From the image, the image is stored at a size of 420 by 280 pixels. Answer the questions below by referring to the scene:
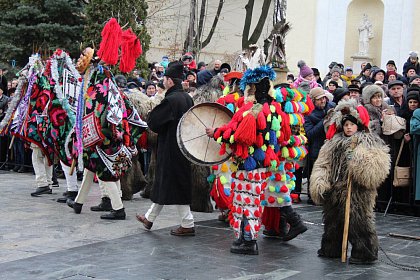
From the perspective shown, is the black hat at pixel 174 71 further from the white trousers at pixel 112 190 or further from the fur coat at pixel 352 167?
the fur coat at pixel 352 167

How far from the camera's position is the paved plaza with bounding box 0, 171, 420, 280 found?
741cm

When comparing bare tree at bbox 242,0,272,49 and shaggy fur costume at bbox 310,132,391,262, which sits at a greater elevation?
bare tree at bbox 242,0,272,49

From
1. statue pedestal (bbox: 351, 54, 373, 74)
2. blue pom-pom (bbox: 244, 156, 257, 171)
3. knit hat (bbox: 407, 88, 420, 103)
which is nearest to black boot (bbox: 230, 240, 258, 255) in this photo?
blue pom-pom (bbox: 244, 156, 257, 171)

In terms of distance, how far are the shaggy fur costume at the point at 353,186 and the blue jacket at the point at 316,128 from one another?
409 centimetres

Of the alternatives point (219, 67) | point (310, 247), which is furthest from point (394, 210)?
point (219, 67)

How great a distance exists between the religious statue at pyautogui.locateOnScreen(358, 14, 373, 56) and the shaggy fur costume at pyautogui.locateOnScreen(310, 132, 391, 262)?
18.9 meters

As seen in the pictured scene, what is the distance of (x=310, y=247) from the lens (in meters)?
8.89

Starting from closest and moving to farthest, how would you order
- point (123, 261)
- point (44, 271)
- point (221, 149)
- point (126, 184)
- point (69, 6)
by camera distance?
point (44, 271), point (123, 261), point (221, 149), point (126, 184), point (69, 6)

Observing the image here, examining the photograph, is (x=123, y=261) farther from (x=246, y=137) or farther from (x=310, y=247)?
(x=310, y=247)

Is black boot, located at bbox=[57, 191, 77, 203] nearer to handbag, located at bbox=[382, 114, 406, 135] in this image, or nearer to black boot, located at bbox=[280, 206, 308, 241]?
black boot, located at bbox=[280, 206, 308, 241]

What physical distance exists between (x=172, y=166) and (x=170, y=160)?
0.26 ft

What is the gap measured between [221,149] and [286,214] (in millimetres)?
1152

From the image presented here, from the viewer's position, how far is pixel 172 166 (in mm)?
9203

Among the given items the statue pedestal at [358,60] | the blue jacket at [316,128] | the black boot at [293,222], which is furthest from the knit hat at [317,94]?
the statue pedestal at [358,60]
